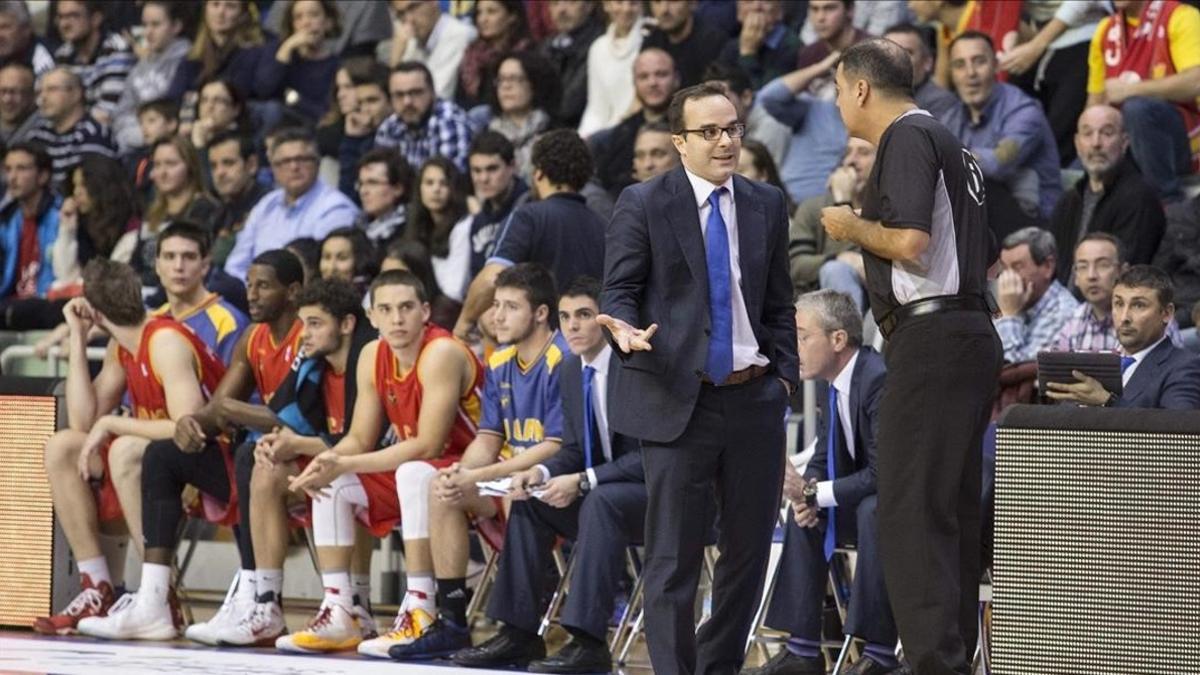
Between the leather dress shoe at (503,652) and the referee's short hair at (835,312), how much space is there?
67.9 inches

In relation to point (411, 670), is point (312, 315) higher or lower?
higher

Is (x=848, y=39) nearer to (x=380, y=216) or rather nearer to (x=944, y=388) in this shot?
(x=380, y=216)

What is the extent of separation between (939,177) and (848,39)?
5601 millimetres

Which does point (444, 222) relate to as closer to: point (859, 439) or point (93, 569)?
point (93, 569)

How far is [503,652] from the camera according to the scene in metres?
7.97

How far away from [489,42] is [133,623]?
5046 millimetres

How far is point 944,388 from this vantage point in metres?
5.70

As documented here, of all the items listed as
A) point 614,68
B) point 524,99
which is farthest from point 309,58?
point 614,68

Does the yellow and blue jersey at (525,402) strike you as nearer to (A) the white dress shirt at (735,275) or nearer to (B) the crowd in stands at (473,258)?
(B) the crowd in stands at (473,258)

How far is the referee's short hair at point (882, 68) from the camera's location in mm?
5867

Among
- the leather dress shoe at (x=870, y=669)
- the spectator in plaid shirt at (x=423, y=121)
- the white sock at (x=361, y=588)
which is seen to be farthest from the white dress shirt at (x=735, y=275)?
the spectator in plaid shirt at (x=423, y=121)

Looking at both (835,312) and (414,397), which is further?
(414,397)

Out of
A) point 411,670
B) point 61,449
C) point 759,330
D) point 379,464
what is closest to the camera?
point 759,330

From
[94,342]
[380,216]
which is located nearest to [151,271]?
[94,342]
